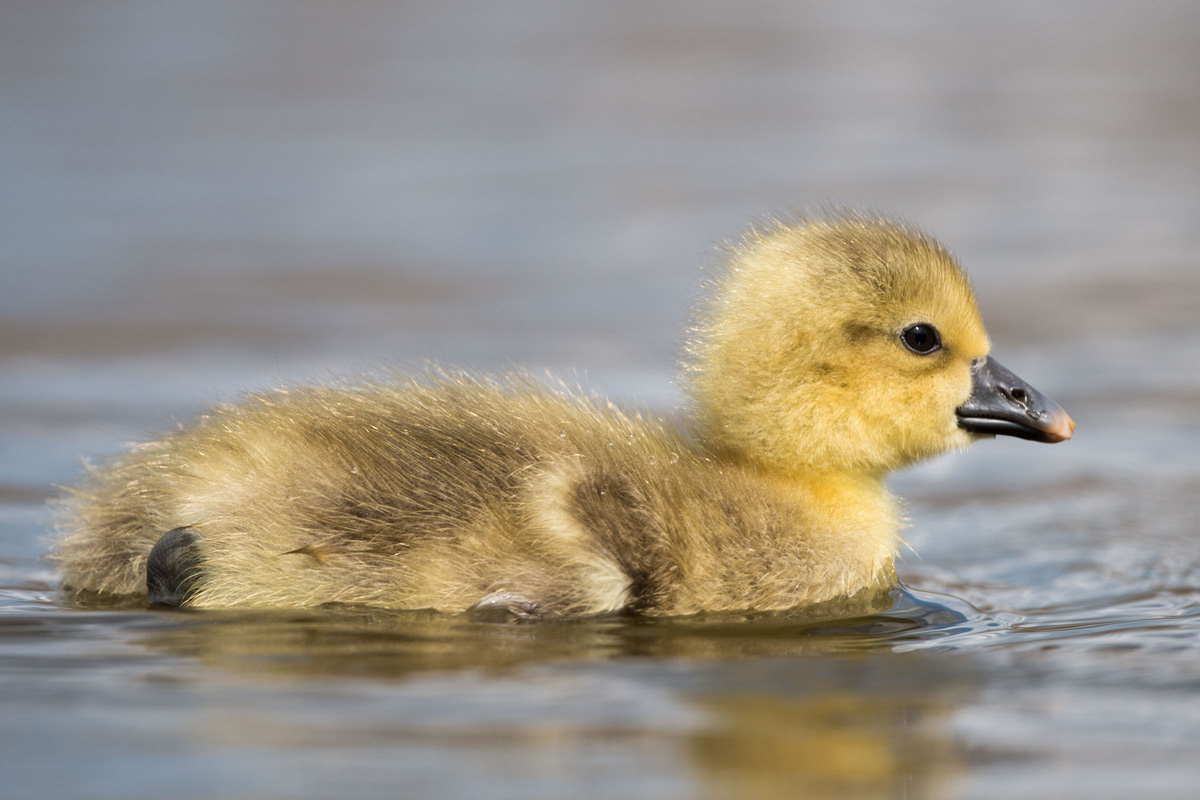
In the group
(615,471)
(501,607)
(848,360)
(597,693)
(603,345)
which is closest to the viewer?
(597,693)

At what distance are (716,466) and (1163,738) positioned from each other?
1324 mm

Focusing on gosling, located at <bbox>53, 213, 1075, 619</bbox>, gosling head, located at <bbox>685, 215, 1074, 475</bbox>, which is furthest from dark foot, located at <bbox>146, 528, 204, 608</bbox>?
gosling head, located at <bbox>685, 215, 1074, 475</bbox>

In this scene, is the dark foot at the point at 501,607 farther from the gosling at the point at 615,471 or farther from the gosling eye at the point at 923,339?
the gosling eye at the point at 923,339

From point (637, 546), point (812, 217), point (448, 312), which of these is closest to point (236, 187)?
point (448, 312)

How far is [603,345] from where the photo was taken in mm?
6758

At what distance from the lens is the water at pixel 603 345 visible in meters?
2.90

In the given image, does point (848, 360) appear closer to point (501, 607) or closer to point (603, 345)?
point (501, 607)

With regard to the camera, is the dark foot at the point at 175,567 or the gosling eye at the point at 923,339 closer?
the dark foot at the point at 175,567

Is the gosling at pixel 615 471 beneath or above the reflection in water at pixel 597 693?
above

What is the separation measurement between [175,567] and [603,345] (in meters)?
3.30

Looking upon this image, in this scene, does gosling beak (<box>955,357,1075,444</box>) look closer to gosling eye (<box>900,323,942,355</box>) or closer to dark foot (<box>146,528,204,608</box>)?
gosling eye (<box>900,323,942,355</box>)

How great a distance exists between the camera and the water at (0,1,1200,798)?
2.90 metres

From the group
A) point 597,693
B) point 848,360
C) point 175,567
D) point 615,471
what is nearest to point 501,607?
point 615,471

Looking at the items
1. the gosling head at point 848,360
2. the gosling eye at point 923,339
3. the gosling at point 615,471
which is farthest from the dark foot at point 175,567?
the gosling eye at point 923,339
